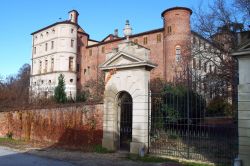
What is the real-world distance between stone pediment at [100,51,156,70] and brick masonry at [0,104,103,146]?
7.30 ft

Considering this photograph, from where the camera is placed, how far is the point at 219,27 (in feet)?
69.5

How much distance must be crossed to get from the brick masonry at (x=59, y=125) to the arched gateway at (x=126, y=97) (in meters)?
1.16

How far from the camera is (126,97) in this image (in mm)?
14133

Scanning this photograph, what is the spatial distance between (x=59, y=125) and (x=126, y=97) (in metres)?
5.35

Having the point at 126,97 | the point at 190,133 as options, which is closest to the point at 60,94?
the point at 126,97

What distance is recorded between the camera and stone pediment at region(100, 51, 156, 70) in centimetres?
1283

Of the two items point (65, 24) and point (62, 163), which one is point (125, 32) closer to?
point (62, 163)

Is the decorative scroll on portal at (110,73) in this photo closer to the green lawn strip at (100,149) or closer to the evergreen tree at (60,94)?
the green lawn strip at (100,149)

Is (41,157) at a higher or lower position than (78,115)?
lower

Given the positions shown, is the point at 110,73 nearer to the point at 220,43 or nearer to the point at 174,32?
the point at 220,43

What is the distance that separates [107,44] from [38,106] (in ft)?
127

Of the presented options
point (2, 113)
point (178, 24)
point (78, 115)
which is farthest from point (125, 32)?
point (178, 24)

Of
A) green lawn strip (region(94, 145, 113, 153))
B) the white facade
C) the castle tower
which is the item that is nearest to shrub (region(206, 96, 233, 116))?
green lawn strip (region(94, 145, 113, 153))

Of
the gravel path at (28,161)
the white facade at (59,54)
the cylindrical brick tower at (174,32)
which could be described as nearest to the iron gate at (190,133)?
the gravel path at (28,161)
